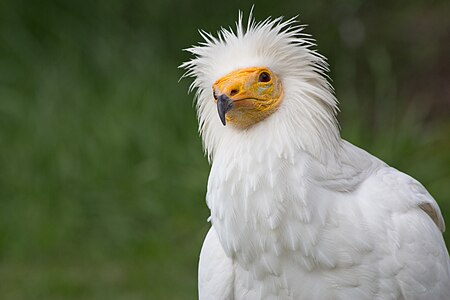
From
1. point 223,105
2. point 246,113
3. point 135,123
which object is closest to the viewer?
point 223,105

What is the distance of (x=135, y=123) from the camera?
7477mm

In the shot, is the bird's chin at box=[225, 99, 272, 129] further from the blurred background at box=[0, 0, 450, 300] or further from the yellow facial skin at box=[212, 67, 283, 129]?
the blurred background at box=[0, 0, 450, 300]

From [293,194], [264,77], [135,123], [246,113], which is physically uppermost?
[135,123]

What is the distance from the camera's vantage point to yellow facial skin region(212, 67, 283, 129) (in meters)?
3.54

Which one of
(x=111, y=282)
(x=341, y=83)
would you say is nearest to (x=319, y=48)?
(x=341, y=83)

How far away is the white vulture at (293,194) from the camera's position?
3568mm

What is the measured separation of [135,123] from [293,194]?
159 inches

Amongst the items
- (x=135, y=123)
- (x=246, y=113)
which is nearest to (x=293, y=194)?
(x=246, y=113)

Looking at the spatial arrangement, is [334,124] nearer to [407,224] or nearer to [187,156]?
[407,224]

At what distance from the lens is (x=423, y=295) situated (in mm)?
3721

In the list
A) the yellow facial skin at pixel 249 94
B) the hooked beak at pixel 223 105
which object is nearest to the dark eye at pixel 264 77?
the yellow facial skin at pixel 249 94

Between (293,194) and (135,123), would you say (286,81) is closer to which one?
(293,194)

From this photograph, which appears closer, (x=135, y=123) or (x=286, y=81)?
(x=286, y=81)

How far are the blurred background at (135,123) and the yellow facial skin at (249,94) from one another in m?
2.99
